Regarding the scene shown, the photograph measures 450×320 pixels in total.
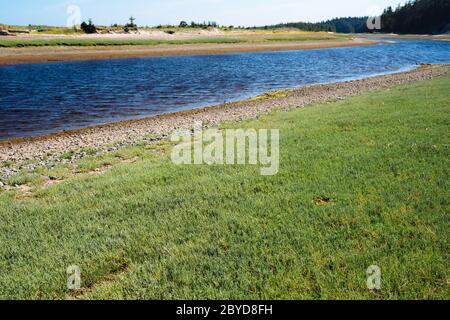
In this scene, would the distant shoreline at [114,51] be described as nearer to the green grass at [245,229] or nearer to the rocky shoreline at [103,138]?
the rocky shoreline at [103,138]

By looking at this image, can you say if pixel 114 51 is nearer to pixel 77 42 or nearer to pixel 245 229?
pixel 77 42

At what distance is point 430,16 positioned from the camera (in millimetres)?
179875

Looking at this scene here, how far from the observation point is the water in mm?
26812

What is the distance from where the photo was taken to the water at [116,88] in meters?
26.8

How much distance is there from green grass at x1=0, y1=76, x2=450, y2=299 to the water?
16.5 metres

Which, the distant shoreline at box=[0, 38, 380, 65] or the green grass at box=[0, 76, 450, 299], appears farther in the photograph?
the distant shoreline at box=[0, 38, 380, 65]

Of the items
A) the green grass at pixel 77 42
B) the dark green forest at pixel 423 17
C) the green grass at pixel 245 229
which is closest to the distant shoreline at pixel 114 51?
the green grass at pixel 77 42

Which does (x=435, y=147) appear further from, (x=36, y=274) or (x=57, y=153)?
(x=57, y=153)

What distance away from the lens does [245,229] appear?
709 cm

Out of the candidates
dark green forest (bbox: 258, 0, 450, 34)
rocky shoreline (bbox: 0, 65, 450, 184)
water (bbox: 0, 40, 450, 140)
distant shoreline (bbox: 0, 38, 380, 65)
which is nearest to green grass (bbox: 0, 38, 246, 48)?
distant shoreline (bbox: 0, 38, 380, 65)

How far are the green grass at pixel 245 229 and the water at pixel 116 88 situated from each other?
54.1ft

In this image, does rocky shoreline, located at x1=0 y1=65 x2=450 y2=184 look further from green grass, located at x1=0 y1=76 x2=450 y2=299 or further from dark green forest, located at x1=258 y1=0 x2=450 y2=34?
dark green forest, located at x1=258 y1=0 x2=450 y2=34

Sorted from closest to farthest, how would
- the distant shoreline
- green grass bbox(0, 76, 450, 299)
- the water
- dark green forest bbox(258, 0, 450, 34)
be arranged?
1. green grass bbox(0, 76, 450, 299)
2. the water
3. the distant shoreline
4. dark green forest bbox(258, 0, 450, 34)

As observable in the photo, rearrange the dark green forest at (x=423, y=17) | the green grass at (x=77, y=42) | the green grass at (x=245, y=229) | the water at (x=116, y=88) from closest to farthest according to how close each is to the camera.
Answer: the green grass at (x=245, y=229) → the water at (x=116, y=88) → the green grass at (x=77, y=42) → the dark green forest at (x=423, y=17)
